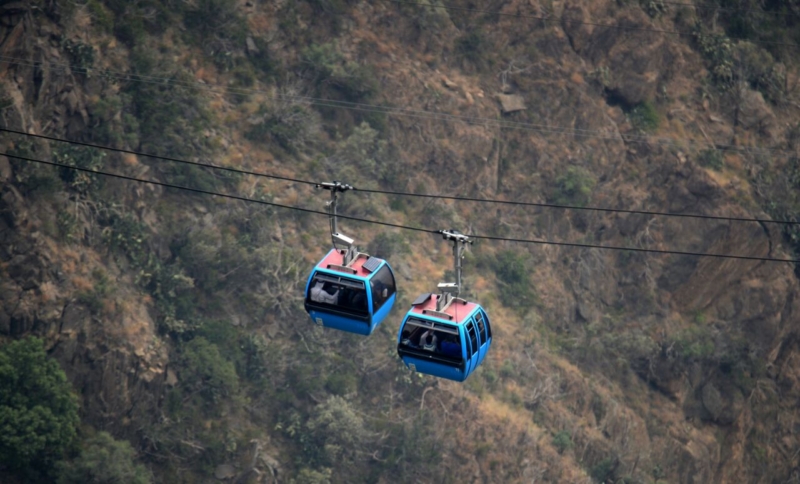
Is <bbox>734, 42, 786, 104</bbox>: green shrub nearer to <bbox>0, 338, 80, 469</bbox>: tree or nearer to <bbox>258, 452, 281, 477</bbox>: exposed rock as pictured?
<bbox>258, 452, 281, 477</bbox>: exposed rock

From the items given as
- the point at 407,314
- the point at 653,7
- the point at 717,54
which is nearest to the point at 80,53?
the point at 407,314

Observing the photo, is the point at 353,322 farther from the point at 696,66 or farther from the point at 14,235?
the point at 696,66

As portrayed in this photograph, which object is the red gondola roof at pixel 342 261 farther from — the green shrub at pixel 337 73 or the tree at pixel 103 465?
the green shrub at pixel 337 73

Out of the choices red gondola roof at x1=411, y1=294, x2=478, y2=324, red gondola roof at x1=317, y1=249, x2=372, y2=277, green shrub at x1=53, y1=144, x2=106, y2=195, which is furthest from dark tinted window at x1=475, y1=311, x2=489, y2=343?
green shrub at x1=53, y1=144, x2=106, y2=195

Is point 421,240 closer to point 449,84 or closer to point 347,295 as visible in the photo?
point 449,84

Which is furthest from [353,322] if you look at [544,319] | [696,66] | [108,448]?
[696,66]

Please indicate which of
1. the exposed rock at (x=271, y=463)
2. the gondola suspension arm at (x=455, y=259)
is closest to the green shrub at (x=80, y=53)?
the exposed rock at (x=271, y=463)
